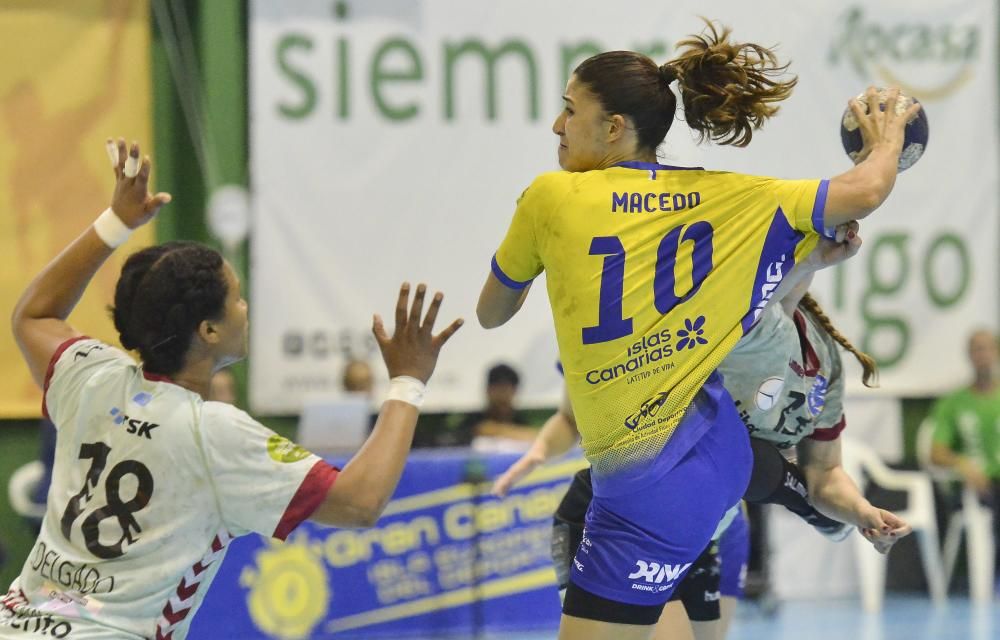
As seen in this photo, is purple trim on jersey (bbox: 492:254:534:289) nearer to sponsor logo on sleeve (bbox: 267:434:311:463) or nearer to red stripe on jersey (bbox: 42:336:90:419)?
sponsor logo on sleeve (bbox: 267:434:311:463)

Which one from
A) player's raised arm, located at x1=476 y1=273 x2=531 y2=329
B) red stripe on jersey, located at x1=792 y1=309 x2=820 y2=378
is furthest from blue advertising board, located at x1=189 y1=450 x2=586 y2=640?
player's raised arm, located at x1=476 y1=273 x2=531 y2=329

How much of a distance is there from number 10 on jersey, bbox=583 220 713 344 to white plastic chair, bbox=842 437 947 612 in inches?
255

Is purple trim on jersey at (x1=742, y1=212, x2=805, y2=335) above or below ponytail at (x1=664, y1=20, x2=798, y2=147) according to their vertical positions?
below

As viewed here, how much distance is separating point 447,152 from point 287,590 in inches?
Answer: 133

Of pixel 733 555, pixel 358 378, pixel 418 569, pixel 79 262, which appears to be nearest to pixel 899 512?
pixel 418 569

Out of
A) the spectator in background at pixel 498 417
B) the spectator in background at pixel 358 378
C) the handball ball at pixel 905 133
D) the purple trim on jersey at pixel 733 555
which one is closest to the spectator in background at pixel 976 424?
the spectator in background at pixel 498 417

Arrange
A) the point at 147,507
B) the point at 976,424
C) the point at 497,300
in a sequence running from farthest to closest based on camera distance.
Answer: the point at 976,424, the point at 497,300, the point at 147,507

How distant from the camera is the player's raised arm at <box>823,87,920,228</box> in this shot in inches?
111

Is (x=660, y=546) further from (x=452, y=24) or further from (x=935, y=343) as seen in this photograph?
(x=935, y=343)

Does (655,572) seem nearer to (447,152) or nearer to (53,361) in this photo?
(53,361)

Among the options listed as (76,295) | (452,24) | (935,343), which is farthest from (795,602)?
(76,295)

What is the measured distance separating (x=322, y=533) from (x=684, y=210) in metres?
4.66

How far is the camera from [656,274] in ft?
9.46

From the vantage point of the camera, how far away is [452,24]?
917 centimetres
